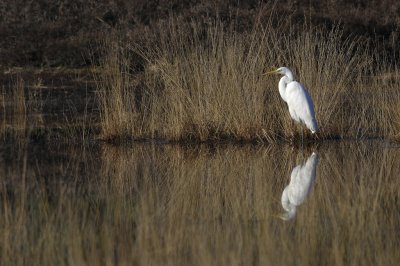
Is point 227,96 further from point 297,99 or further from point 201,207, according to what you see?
point 201,207

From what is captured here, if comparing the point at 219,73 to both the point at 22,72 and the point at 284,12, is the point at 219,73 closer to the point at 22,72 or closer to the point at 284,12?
the point at 22,72

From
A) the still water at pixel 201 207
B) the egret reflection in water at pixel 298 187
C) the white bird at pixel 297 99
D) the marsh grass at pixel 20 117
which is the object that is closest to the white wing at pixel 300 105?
the white bird at pixel 297 99

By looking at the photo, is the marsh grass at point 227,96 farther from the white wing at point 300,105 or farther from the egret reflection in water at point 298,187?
the egret reflection in water at point 298,187

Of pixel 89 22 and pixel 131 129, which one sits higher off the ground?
pixel 89 22

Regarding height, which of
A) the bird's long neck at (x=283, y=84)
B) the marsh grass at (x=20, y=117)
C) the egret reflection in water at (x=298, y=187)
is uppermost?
the bird's long neck at (x=283, y=84)

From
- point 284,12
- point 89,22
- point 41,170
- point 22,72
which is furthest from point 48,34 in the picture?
point 41,170

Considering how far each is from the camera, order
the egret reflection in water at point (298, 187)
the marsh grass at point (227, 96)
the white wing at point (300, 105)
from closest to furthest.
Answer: the egret reflection in water at point (298, 187) < the white wing at point (300, 105) < the marsh grass at point (227, 96)

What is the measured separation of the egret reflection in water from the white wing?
1.99 feet

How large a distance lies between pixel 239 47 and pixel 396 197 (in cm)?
350

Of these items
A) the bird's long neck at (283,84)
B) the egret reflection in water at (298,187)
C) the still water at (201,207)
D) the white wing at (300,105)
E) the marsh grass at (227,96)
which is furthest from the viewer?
the bird's long neck at (283,84)

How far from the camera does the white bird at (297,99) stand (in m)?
9.83

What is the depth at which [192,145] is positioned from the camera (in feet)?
34.0

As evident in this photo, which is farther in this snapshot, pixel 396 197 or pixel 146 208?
pixel 396 197

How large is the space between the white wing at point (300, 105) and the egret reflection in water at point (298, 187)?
61cm
